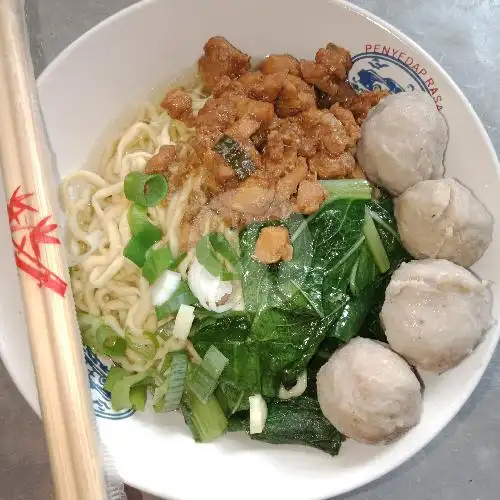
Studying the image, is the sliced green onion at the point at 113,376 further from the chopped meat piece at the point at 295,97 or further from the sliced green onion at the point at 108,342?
the chopped meat piece at the point at 295,97

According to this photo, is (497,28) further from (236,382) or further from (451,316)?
(236,382)

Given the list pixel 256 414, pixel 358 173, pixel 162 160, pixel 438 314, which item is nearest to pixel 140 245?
pixel 162 160

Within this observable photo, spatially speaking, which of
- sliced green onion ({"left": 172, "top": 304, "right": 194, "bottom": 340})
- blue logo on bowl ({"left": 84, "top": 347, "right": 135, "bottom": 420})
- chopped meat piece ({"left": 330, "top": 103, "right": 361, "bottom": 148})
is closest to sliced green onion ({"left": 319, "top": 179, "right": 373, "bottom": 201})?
chopped meat piece ({"left": 330, "top": 103, "right": 361, "bottom": 148})

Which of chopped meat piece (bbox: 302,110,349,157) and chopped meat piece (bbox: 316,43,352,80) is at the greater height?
chopped meat piece (bbox: 316,43,352,80)

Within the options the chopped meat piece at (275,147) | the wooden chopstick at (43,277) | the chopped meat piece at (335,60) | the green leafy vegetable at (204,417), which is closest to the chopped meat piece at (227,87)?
the chopped meat piece at (275,147)

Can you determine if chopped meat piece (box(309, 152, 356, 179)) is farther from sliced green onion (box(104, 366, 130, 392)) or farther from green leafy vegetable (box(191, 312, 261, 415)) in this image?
sliced green onion (box(104, 366, 130, 392))
